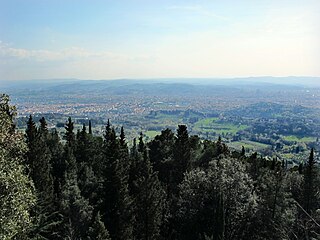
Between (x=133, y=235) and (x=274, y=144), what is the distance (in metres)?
105

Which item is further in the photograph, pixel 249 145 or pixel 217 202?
pixel 249 145

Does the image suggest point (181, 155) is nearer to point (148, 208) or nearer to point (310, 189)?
point (310, 189)

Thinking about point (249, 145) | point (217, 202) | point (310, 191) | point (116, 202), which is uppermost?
point (116, 202)

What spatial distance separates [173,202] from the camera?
112 ft

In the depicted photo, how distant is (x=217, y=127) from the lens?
175 metres

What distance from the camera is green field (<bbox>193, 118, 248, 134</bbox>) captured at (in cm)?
16415

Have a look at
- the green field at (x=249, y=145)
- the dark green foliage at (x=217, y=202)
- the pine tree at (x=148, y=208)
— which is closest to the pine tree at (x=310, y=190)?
the dark green foliage at (x=217, y=202)

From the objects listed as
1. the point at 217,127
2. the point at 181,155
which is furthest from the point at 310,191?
the point at 217,127

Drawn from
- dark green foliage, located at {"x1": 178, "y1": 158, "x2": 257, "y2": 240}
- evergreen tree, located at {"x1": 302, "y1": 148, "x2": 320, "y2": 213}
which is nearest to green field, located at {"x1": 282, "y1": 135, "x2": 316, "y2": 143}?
evergreen tree, located at {"x1": 302, "y1": 148, "x2": 320, "y2": 213}

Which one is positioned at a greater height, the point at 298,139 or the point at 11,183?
the point at 11,183

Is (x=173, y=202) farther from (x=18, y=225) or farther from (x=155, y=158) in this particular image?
(x=18, y=225)

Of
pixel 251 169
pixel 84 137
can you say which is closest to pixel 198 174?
pixel 251 169

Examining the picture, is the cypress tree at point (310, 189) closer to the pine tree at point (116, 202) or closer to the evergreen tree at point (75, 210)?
the pine tree at point (116, 202)

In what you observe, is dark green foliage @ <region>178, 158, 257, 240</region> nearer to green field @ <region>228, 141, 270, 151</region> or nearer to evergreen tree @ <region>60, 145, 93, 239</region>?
evergreen tree @ <region>60, 145, 93, 239</region>
